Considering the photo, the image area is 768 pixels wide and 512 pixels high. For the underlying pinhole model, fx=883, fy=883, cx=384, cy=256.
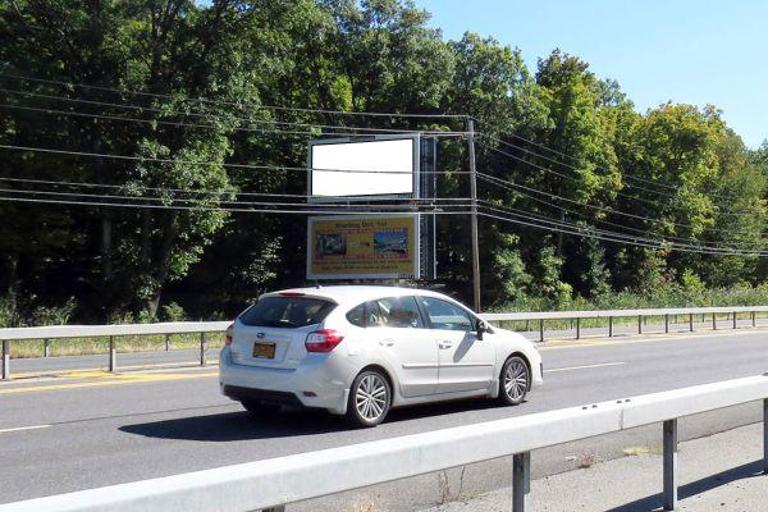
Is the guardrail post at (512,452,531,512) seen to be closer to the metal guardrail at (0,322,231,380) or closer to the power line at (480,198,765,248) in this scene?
the metal guardrail at (0,322,231,380)

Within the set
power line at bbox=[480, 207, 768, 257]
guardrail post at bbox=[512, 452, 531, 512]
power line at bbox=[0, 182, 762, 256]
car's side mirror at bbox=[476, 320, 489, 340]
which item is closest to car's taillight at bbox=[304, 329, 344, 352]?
car's side mirror at bbox=[476, 320, 489, 340]

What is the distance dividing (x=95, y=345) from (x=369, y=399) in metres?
16.3

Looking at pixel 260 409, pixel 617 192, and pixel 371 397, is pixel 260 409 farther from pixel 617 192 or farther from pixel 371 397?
pixel 617 192

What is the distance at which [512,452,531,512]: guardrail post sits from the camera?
5.57 m

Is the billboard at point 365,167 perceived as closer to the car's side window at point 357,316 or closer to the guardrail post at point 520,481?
the car's side window at point 357,316

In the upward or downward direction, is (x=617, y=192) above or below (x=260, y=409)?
above

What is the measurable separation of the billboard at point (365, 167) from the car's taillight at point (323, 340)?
109 ft

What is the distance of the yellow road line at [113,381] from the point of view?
1379 cm

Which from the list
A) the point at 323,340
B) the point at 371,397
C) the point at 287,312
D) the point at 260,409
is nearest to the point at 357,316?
the point at 323,340

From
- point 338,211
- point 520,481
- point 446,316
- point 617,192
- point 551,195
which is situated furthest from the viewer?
point 617,192

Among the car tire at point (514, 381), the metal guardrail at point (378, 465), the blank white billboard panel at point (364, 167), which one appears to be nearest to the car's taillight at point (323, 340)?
the car tire at point (514, 381)

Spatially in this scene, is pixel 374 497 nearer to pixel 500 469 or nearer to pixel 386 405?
pixel 500 469

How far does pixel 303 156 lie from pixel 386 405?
42.8 m

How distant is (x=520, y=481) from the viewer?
565cm
